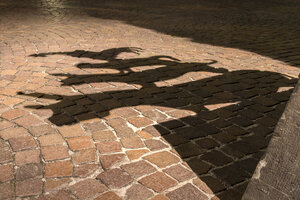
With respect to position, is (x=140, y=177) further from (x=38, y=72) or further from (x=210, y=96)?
(x=38, y=72)

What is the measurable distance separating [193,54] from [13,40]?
3.45 metres

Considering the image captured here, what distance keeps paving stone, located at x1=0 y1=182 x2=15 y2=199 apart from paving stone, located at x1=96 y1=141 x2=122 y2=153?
72 cm

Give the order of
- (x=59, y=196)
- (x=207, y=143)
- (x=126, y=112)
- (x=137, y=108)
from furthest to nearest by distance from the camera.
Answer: (x=137, y=108)
(x=126, y=112)
(x=207, y=143)
(x=59, y=196)

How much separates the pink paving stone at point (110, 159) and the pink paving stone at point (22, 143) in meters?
0.61

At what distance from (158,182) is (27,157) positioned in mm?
1043

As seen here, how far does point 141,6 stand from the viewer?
11.5 metres

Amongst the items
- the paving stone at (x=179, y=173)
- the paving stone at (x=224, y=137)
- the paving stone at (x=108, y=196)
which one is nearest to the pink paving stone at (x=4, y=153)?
the paving stone at (x=108, y=196)

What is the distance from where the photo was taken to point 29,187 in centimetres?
218

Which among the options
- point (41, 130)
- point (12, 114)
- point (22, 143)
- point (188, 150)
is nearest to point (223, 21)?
point (188, 150)

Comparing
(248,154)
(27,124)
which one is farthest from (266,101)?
(27,124)

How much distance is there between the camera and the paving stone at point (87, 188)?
214cm

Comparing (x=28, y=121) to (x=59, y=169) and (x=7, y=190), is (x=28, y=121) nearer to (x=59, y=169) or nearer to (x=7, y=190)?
(x=59, y=169)

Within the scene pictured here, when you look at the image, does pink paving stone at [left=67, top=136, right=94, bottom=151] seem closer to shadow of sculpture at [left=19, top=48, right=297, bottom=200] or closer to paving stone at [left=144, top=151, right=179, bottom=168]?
shadow of sculpture at [left=19, top=48, right=297, bottom=200]

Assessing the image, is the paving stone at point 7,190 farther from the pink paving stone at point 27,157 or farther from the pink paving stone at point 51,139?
the pink paving stone at point 51,139
